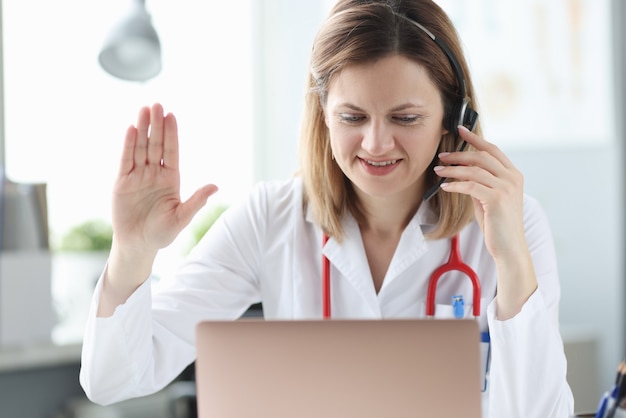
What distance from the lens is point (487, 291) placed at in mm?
1568

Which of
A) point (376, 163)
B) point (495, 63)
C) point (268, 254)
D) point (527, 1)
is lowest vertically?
point (268, 254)

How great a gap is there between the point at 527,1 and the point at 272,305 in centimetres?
227

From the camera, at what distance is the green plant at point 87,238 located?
3393 millimetres

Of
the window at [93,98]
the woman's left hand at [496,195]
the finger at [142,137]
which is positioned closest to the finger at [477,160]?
the woman's left hand at [496,195]

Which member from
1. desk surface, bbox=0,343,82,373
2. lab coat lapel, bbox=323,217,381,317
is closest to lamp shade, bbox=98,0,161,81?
desk surface, bbox=0,343,82,373

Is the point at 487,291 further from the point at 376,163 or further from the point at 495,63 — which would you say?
the point at 495,63

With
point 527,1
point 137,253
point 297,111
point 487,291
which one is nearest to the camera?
point 137,253

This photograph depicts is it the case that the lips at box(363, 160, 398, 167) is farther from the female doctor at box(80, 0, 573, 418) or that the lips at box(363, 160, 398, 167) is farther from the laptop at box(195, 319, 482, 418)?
the laptop at box(195, 319, 482, 418)

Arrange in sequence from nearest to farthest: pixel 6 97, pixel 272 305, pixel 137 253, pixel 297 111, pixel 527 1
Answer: pixel 137 253
pixel 272 305
pixel 6 97
pixel 527 1
pixel 297 111

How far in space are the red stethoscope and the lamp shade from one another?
121 cm

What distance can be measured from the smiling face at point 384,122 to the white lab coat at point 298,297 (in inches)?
7.9

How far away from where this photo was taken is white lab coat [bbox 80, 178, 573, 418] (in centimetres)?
133

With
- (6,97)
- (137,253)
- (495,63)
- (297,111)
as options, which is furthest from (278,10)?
(137,253)

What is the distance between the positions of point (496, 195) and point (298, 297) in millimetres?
468
